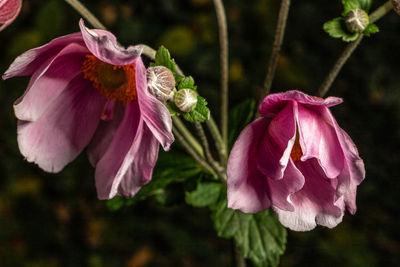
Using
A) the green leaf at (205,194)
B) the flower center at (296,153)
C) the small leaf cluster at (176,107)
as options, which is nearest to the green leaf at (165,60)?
the small leaf cluster at (176,107)

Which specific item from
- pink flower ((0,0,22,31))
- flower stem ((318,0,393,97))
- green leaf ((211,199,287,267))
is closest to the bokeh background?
green leaf ((211,199,287,267))

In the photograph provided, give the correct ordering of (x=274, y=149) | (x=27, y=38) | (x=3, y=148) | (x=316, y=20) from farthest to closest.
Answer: (x=3, y=148)
(x=27, y=38)
(x=316, y=20)
(x=274, y=149)

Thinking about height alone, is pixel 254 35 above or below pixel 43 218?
above

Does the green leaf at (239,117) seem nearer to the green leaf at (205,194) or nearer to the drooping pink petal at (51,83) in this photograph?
the green leaf at (205,194)

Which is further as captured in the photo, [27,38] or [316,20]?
[27,38]

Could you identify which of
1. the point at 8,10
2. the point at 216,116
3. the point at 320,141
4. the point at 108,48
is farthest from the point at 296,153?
the point at 216,116

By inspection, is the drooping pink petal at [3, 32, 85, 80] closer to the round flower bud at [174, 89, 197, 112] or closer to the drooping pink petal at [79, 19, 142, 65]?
the drooping pink petal at [79, 19, 142, 65]

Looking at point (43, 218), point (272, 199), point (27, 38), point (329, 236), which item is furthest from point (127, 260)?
point (272, 199)

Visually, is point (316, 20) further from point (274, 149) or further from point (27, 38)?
point (274, 149)
